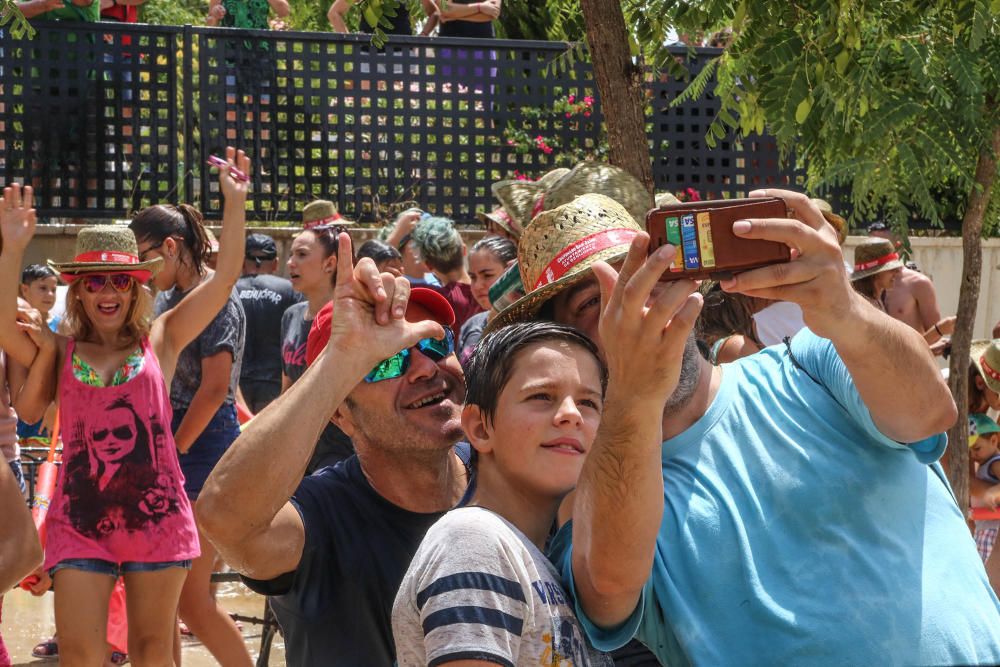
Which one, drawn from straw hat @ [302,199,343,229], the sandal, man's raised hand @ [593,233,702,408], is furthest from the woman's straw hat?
the sandal

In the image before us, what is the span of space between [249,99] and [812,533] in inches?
323

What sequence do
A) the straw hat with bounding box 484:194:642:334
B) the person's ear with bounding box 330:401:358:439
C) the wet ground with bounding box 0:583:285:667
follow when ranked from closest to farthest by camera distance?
the straw hat with bounding box 484:194:642:334 → the person's ear with bounding box 330:401:358:439 → the wet ground with bounding box 0:583:285:667

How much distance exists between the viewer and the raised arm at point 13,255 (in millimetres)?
4719

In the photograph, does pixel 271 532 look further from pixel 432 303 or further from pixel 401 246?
pixel 401 246

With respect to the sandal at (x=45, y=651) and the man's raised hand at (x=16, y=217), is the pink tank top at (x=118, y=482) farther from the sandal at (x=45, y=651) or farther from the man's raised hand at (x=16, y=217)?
the sandal at (x=45, y=651)

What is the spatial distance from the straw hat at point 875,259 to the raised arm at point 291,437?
16.2ft

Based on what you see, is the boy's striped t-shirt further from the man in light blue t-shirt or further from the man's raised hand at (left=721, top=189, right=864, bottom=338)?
the man's raised hand at (left=721, top=189, right=864, bottom=338)

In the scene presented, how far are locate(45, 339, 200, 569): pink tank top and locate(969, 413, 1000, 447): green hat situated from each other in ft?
11.8

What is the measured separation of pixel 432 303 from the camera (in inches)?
114

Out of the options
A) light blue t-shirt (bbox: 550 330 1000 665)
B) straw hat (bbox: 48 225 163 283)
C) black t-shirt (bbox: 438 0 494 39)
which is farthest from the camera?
black t-shirt (bbox: 438 0 494 39)

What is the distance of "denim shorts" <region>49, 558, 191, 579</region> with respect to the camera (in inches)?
184

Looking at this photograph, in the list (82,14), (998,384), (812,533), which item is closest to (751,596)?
(812,533)

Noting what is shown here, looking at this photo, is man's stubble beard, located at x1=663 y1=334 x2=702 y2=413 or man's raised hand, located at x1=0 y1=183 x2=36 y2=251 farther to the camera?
man's raised hand, located at x1=0 y1=183 x2=36 y2=251

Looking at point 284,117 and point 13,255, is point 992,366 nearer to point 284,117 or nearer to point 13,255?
point 13,255
